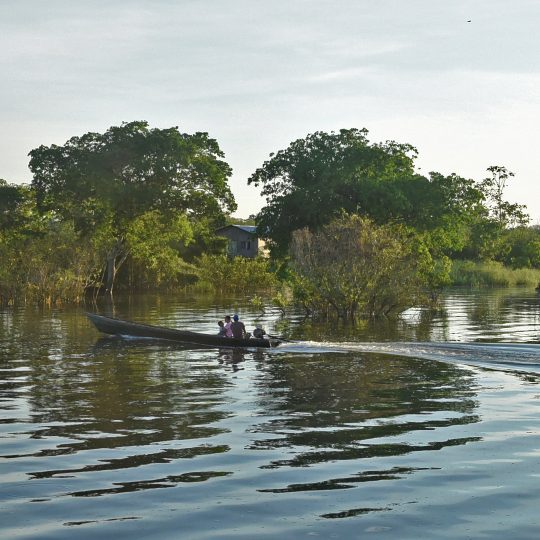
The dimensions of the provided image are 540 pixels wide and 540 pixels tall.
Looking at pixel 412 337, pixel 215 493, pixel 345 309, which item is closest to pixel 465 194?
pixel 345 309

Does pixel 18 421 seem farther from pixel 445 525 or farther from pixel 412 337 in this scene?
pixel 412 337

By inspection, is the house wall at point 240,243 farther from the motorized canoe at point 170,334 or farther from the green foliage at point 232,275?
the motorized canoe at point 170,334

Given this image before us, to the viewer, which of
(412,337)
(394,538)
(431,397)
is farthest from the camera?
(412,337)

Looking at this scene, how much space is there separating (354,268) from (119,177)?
93.2 feet

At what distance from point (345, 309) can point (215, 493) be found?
30.6 metres

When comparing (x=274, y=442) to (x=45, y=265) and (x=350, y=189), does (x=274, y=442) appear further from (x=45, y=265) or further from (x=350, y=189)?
(x=45, y=265)

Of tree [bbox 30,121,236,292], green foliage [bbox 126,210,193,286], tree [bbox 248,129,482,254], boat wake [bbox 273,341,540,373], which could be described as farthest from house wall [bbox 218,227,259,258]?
boat wake [bbox 273,341,540,373]

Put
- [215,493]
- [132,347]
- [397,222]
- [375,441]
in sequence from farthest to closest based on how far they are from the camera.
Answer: [397,222], [132,347], [375,441], [215,493]

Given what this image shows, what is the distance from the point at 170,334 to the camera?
30500 millimetres

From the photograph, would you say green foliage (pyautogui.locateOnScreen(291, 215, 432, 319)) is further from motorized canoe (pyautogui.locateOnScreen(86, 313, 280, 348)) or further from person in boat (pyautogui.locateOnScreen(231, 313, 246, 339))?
person in boat (pyautogui.locateOnScreen(231, 313, 246, 339))

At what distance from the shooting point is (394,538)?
30.0ft

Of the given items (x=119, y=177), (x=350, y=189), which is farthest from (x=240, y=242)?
(x=350, y=189)

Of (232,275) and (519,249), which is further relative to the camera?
(519,249)

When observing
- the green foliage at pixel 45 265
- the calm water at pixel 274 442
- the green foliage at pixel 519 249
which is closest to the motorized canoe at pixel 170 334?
the calm water at pixel 274 442
